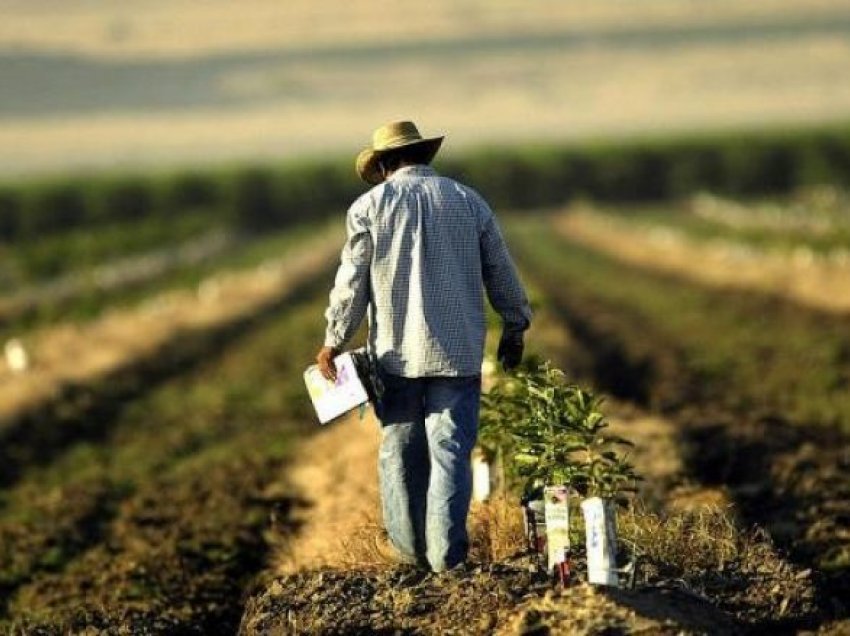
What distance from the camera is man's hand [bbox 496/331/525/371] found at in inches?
306

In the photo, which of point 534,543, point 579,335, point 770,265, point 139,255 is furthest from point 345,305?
point 139,255

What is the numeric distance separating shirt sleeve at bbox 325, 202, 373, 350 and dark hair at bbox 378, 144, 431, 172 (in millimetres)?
302

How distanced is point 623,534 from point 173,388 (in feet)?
40.7

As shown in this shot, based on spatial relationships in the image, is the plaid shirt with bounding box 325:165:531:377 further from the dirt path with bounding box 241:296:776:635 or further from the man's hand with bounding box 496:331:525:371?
the dirt path with bounding box 241:296:776:635

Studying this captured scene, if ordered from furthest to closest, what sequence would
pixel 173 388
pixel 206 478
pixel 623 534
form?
pixel 173 388
pixel 206 478
pixel 623 534

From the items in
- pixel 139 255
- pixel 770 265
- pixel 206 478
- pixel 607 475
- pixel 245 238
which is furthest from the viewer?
pixel 245 238

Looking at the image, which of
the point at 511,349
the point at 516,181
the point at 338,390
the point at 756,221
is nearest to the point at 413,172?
the point at 511,349

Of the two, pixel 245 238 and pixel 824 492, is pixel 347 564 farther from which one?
pixel 245 238

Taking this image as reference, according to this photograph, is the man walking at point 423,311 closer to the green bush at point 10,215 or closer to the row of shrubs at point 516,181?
the green bush at point 10,215

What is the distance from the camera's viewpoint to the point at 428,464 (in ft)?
25.6

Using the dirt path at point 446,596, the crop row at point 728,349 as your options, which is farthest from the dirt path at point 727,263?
the dirt path at point 446,596

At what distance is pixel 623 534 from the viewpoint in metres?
7.88

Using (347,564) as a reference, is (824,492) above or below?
below

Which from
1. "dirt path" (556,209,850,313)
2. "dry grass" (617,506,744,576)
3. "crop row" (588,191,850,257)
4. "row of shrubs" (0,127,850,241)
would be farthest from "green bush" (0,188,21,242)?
"dry grass" (617,506,744,576)
